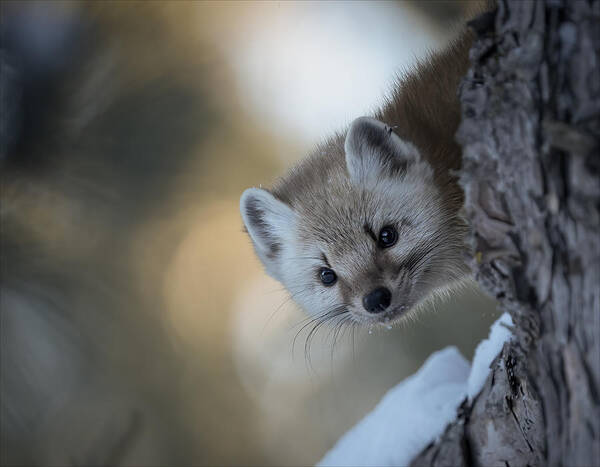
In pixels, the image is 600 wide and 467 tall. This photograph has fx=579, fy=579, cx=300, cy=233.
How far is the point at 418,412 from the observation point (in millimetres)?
1587

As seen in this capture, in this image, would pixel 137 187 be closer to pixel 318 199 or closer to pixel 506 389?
pixel 318 199

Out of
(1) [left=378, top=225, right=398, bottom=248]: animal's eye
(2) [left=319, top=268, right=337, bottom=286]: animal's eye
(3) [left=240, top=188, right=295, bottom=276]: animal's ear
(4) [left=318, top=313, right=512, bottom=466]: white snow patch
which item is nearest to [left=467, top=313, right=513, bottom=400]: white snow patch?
(4) [left=318, top=313, right=512, bottom=466]: white snow patch

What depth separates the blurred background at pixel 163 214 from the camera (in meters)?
2.54

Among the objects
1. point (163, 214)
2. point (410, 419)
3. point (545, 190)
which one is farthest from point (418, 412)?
point (163, 214)

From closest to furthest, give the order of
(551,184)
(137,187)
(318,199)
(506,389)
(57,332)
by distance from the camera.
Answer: (551,184) → (506,389) → (318,199) → (57,332) → (137,187)

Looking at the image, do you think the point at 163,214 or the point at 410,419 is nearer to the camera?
the point at 410,419

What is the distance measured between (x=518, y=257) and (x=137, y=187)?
2.34 m

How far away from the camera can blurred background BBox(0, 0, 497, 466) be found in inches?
100.0

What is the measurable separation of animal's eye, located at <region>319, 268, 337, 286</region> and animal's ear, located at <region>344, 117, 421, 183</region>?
302 millimetres

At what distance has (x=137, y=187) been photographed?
2.96 meters

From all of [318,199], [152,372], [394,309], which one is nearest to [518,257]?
[394,309]

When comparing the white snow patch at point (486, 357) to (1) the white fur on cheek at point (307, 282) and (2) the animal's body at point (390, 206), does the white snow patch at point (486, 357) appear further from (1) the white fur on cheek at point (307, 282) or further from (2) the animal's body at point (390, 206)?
(1) the white fur on cheek at point (307, 282)

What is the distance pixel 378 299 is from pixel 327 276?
240 millimetres

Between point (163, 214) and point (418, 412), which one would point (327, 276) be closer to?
point (418, 412)
